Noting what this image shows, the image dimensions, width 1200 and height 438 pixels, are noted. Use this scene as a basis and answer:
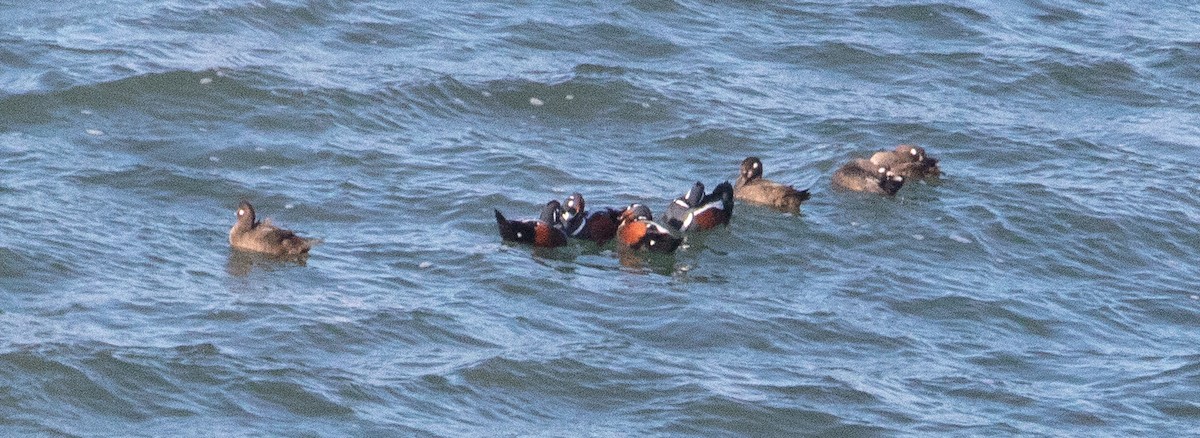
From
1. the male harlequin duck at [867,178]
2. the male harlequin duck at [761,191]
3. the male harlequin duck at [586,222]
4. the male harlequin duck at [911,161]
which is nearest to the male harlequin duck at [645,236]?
the male harlequin duck at [586,222]

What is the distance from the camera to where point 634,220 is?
1516 cm

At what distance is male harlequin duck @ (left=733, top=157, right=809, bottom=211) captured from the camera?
16297 mm

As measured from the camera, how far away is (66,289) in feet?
42.0

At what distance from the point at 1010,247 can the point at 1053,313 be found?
1.80 m

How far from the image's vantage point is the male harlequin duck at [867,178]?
16.8 m

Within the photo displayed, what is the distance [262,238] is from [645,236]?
302 cm

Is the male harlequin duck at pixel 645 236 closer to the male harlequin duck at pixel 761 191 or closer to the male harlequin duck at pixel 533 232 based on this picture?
the male harlequin duck at pixel 533 232

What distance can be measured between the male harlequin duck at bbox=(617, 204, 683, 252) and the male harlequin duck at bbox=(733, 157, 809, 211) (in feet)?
4.65

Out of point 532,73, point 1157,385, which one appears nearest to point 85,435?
point 1157,385

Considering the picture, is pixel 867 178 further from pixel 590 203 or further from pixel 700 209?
pixel 590 203

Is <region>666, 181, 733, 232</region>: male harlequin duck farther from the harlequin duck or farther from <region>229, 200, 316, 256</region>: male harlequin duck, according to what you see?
<region>229, 200, 316, 256</region>: male harlequin duck

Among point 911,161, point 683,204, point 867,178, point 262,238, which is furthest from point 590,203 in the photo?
point 262,238

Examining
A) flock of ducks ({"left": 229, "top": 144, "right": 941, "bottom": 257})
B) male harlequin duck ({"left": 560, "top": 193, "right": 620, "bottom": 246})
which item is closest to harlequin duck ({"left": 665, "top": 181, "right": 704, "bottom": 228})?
flock of ducks ({"left": 229, "top": 144, "right": 941, "bottom": 257})

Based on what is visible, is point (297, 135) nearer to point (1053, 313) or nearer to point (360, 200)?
point (360, 200)
